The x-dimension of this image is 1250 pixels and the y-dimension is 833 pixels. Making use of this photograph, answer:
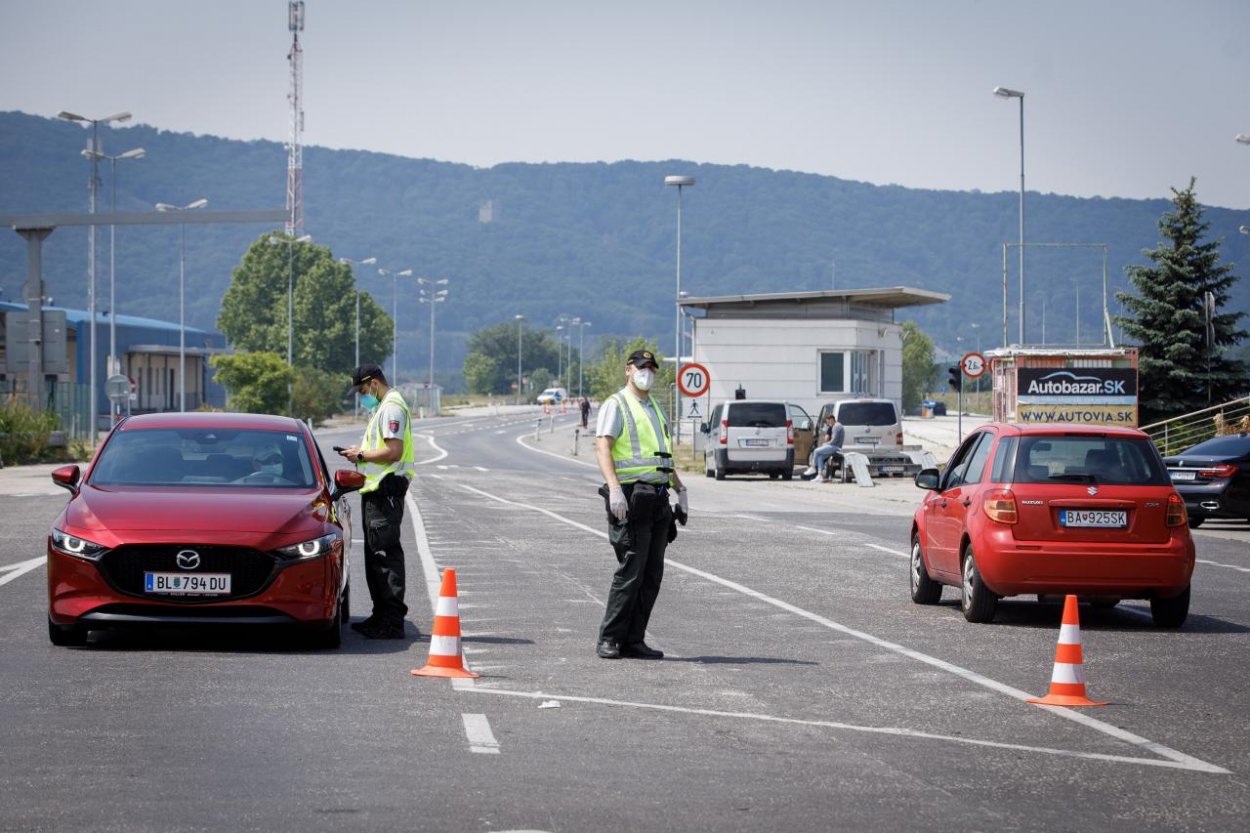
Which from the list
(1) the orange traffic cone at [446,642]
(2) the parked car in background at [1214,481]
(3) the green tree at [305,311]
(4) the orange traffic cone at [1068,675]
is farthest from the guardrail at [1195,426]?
(3) the green tree at [305,311]

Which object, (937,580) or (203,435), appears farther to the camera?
(937,580)

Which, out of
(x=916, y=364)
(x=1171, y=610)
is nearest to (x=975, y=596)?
(x=1171, y=610)

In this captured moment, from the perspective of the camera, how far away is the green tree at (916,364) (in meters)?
144

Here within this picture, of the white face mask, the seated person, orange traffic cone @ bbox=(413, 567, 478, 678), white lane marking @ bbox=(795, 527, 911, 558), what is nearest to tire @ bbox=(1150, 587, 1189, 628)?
the white face mask

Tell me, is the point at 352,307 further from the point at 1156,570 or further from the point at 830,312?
the point at 1156,570

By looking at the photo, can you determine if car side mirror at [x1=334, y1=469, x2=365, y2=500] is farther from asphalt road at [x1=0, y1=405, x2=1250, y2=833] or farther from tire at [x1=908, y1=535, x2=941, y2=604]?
tire at [x1=908, y1=535, x2=941, y2=604]

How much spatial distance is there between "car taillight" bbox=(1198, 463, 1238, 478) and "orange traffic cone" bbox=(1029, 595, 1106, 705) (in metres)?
18.9

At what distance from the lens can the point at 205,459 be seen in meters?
12.9

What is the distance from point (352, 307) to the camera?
5551 inches

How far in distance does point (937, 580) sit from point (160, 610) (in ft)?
23.1

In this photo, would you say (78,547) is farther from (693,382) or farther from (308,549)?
(693,382)

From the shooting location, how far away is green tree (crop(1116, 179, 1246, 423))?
5884cm

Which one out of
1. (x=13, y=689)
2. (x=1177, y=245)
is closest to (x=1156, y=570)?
(x=13, y=689)

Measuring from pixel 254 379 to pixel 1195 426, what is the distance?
50961mm
